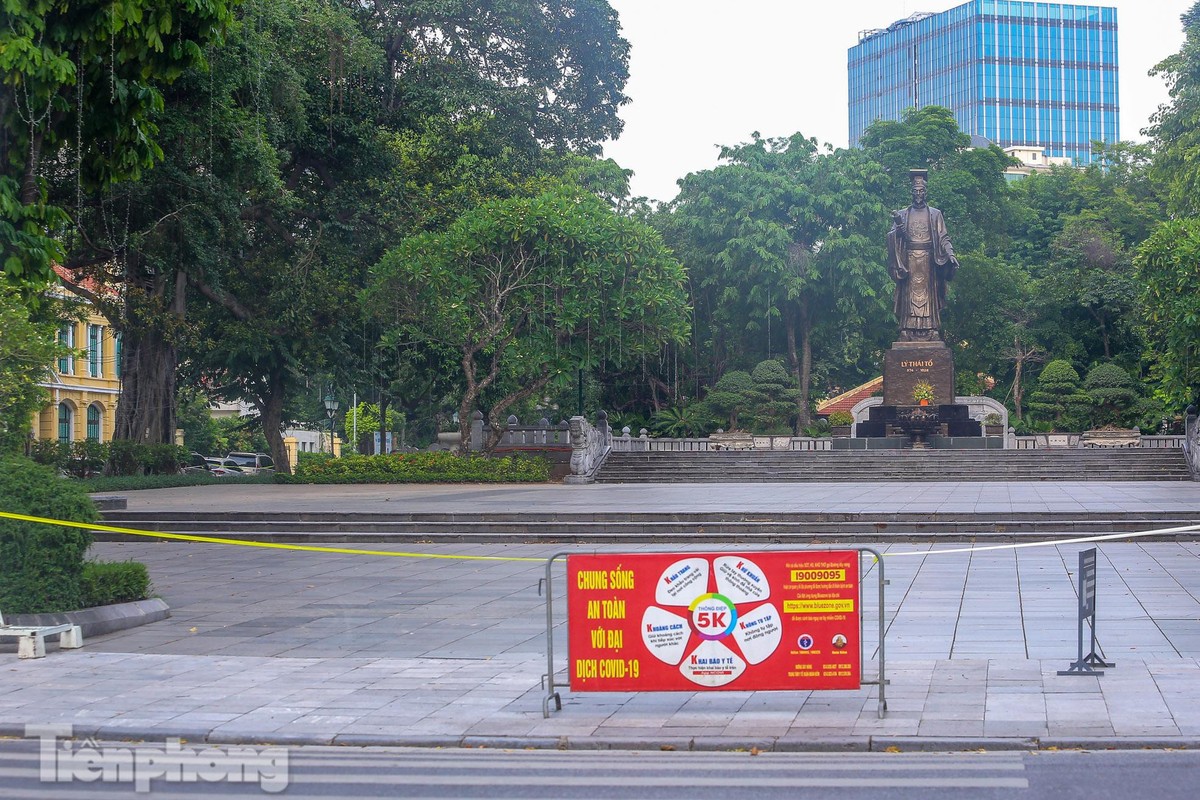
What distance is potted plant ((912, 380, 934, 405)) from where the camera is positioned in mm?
45344

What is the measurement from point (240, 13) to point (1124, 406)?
3492cm

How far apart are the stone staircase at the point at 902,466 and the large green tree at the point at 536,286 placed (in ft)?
12.3

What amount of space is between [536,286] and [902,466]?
472 inches

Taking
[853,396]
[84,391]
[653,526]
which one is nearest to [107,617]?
[653,526]

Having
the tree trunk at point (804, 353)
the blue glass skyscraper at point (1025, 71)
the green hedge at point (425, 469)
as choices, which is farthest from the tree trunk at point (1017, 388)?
the blue glass skyscraper at point (1025, 71)

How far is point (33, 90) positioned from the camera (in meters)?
13.0

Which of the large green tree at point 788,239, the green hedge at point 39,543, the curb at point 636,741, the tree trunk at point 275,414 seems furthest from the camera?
the large green tree at point 788,239

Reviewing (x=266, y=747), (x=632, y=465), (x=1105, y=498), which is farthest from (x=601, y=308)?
(x=266, y=747)

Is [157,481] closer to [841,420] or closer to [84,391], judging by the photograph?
[841,420]

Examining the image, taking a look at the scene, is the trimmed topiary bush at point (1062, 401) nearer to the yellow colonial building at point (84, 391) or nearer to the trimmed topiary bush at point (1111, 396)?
the trimmed topiary bush at point (1111, 396)

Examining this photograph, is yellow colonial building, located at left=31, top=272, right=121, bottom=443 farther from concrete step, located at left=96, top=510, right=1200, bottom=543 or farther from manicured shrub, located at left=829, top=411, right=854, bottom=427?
concrete step, located at left=96, top=510, right=1200, bottom=543

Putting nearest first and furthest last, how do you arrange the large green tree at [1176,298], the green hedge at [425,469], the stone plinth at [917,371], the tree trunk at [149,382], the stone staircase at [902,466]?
the stone staircase at [902,466] → the large green tree at [1176,298] → the green hedge at [425,469] → the tree trunk at [149,382] → the stone plinth at [917,371]

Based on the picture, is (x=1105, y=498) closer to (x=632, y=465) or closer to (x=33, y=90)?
(x=632, y=465)

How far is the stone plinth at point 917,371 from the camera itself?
45.8m
